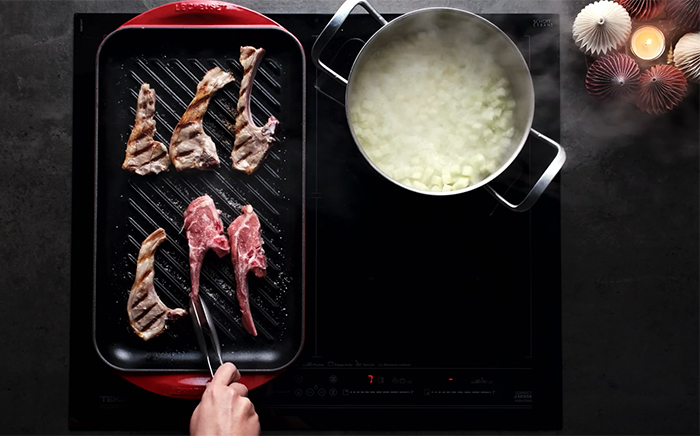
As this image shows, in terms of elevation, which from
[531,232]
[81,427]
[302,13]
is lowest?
[81,427]

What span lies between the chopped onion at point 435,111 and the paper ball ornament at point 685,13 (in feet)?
1.47

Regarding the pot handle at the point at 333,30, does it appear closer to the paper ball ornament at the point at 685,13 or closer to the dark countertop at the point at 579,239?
the dark countertop at the point at 579,239

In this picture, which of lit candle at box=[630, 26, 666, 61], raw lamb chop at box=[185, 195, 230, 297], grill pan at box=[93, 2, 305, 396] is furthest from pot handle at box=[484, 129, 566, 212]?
raw lamb chop at box=[185, 195, 230, 297]

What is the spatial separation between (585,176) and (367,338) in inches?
27.1

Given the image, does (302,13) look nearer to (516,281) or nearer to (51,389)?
(516,281)

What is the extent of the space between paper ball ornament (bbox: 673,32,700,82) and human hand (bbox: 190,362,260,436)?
1.28 meters

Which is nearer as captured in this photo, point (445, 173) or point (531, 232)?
point (445, 173)

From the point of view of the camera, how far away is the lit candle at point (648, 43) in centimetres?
128

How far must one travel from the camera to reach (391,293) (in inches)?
52.2

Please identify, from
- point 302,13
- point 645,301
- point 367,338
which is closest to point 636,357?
point 645,301

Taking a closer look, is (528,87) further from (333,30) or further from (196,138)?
(196,138)

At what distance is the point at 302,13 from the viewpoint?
1.33 metres

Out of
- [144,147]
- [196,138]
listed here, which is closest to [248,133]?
[196,138]

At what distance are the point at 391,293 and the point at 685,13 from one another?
0.96m
